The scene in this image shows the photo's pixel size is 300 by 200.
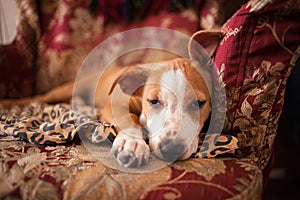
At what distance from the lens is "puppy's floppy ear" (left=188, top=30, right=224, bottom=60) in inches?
46.1

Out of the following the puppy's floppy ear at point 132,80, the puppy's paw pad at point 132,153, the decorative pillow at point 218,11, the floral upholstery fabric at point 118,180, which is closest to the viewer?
the floral upholstery fabric at point 118,180

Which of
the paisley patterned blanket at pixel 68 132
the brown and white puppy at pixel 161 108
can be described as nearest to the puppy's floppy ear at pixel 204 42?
the brown and white puppy at pixel 161 108

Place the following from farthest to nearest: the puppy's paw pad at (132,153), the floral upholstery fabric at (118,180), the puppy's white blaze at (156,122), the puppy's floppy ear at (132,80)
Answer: the puppy's floppy ear at (132,80), the puppy's white blaze at (156,122), the puppy's paw pad at (132,153), the floral upholstery fabric at (118,180)

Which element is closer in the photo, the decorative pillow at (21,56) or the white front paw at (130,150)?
the white front paw at (130,150)

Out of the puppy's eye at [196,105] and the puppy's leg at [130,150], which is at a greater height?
the puppy's eye at [196,105]

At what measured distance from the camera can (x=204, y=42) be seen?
1.21m

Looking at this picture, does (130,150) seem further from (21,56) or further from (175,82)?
(21,56)

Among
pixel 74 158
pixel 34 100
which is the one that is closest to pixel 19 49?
pixel 34 100

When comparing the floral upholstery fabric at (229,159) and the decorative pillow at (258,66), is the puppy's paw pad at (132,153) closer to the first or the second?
the floral upholstery fabric at (229,159)

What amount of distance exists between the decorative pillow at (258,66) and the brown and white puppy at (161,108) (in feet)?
0.30

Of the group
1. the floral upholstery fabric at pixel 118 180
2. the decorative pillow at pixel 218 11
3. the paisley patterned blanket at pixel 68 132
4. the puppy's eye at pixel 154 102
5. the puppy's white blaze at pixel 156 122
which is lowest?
the floral upholstery fabric at pixel 118 180

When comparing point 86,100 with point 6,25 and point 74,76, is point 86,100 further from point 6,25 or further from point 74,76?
point 6,25

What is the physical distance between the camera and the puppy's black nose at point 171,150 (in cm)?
102

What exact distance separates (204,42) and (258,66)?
0.22 metres
